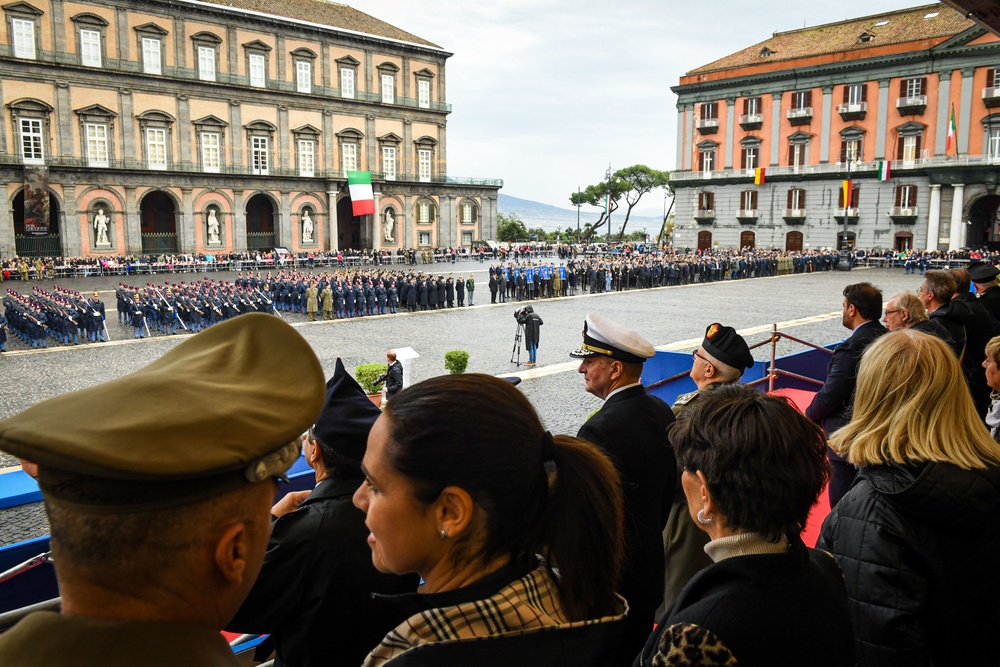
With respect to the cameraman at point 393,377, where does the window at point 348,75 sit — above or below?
above

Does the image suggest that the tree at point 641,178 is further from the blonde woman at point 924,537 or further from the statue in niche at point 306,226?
the blonde woman at point 924,537

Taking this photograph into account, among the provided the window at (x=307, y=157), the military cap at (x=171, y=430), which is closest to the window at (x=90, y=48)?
the window at (x=307, y=157)

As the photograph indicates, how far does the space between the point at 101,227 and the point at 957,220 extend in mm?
46306

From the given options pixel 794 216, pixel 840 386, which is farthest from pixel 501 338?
pixel 794 216

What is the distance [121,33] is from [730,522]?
151ft

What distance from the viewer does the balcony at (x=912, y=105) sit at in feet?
139

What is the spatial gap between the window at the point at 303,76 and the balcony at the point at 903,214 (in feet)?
119

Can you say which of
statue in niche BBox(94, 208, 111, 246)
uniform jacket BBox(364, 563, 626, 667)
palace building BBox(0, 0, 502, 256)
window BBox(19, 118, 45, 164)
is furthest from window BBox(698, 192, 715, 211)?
uniform jacket BBox(364, 563, 626, 667)

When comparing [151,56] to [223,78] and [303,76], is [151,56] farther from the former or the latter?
[303,76]

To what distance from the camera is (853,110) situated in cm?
4494

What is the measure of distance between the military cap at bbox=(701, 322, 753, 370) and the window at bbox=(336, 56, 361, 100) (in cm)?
4740

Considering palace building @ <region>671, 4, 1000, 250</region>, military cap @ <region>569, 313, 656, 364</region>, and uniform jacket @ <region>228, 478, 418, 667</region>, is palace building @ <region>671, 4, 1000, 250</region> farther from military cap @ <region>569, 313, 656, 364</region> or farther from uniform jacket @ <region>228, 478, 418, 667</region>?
uniform jacket @ <region>228, 478, 418, 667</region>

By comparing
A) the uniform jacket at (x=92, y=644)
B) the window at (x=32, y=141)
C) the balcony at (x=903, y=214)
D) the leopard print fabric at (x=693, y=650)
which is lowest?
the leopard print fabric at (x=693, y=650)

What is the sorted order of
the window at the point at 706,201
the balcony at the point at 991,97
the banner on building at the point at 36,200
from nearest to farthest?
1. the banner on building at the point at 36,200
2. the balcony at the point at 991,97
3. the window at the point at 706,201
